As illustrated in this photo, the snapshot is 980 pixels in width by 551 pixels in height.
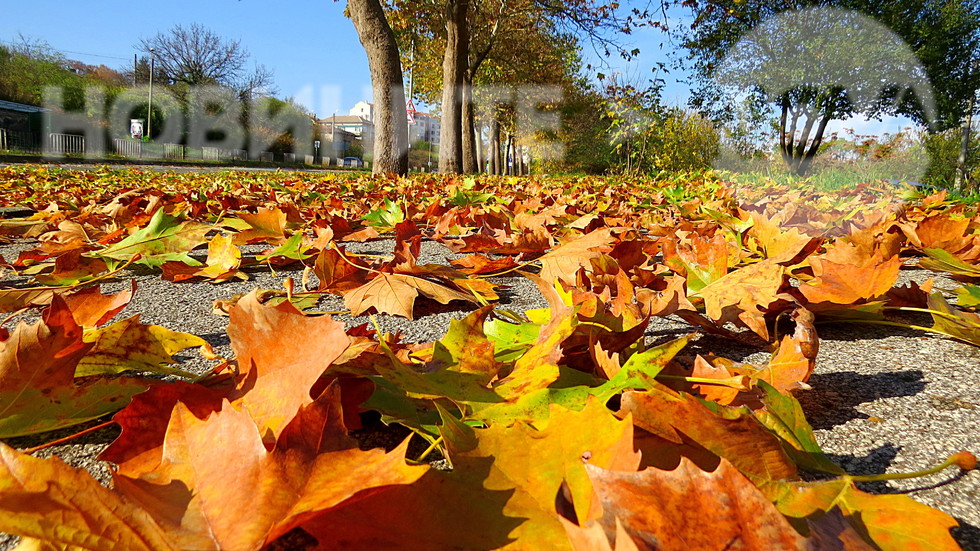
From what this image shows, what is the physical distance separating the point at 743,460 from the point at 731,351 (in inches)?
19.3

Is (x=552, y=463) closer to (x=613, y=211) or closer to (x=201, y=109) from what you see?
(x=613, y=211)

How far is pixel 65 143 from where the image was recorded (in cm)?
3259

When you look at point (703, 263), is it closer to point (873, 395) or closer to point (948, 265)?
point (873, 395)

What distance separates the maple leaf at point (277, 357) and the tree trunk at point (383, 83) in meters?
9.25

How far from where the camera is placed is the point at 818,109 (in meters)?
15.6

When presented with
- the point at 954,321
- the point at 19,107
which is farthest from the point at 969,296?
the point at 19,107

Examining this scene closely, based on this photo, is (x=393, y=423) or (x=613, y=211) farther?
(x=613, y=211)

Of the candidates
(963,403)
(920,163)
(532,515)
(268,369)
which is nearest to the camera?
(532,515)

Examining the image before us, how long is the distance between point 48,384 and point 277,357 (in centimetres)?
25

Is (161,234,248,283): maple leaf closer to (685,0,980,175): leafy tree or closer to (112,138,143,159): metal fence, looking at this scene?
(685,0,980,175): leafy tree

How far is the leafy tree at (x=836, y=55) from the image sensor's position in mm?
13820

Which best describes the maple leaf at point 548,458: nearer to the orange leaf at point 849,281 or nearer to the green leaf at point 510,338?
the green leaf at point 510,338

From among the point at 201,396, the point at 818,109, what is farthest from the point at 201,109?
the point at 201,396

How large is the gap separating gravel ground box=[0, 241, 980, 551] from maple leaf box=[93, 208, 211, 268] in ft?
0.74
